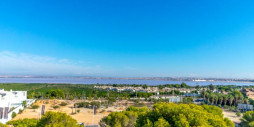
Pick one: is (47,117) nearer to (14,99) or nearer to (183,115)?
(183,115)

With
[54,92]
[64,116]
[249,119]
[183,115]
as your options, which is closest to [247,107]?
[249,119]

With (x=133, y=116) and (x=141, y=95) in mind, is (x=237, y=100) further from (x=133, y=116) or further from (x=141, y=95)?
(x=133, y=116)

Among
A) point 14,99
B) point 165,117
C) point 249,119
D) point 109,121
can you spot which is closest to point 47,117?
point 109,121

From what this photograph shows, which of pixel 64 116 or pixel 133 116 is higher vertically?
pixel 64 116

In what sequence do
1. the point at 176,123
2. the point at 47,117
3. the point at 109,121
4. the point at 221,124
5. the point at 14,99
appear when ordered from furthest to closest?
the point at 14,99 → the point at 109,121 → the point at 47,117 → the point at 221,124 → the point at 176,123

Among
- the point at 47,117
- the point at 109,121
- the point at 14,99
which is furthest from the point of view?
the point at 14,99

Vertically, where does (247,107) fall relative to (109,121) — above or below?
below

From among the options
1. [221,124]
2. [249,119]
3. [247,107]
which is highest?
[221,124]

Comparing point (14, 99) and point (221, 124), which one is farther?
point (14, 99)

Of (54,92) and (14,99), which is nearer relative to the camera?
(14,99)
